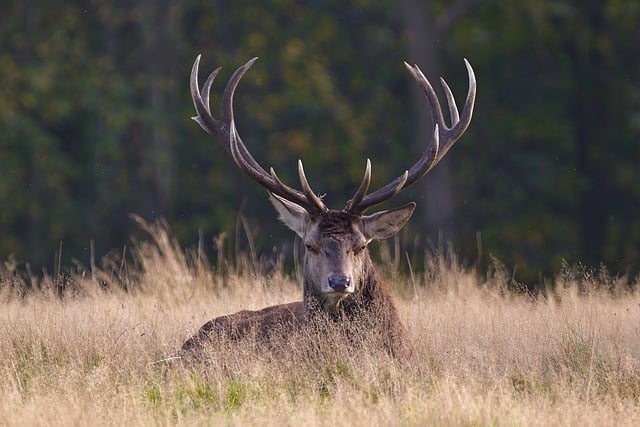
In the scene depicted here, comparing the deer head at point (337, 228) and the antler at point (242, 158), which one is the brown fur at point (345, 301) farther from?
the antler at point (242, 158)

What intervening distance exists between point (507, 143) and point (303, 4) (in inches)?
184

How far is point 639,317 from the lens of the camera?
31.4ft

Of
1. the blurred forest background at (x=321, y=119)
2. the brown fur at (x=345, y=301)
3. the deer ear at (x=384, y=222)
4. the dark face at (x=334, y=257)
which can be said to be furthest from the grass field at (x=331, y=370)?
the blurred forest background at (x=321, y=119)

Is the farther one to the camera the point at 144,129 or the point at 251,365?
the point at 144,129

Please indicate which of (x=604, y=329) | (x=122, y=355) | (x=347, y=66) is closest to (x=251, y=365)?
(x=122, y=355)

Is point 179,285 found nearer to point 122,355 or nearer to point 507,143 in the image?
point 122,355

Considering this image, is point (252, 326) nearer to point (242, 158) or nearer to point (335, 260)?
point (335, 260)

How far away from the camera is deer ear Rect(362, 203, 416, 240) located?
27.5ft

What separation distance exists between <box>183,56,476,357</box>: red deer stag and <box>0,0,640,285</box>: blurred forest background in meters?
13.5

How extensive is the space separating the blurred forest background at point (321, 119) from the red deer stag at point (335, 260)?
44.2 feet

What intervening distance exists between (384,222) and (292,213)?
0.56 m

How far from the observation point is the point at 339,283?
25.7ft

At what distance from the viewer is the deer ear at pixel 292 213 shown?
8.52 meters

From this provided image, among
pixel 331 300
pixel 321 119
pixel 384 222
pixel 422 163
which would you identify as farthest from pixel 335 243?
pixel 321 119
